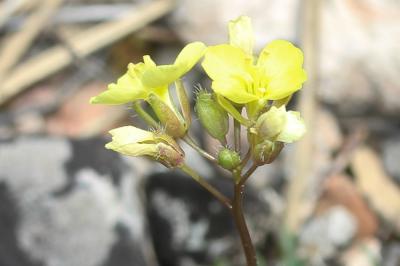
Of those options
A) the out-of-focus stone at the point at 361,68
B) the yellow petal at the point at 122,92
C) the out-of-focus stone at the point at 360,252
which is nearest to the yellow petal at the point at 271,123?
the yellow petal at the point at 122,92

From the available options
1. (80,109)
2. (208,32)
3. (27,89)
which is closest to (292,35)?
(208,32)

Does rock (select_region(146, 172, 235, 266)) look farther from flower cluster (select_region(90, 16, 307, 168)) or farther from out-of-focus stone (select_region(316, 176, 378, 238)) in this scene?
flower cluster (select_region(90, 16, 307, 168))

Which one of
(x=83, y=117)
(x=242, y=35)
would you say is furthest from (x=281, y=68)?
(x=83, y=117)

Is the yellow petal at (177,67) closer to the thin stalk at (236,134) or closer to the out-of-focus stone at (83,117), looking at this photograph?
the thin stalk at (236,134)

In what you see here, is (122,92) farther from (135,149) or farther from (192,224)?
(192,224)

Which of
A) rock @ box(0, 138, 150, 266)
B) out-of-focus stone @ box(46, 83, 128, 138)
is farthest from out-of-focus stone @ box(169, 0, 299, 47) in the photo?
rock @ box(0, 138, 150, 266)

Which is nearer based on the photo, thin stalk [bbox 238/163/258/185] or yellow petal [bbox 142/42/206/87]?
yellow petal [bbox 142/42/206/87]

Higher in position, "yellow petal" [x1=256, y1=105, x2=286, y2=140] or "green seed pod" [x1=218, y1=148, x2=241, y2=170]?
"yellow petal" [x1=256, y1=105, x2=286, y2=140]
